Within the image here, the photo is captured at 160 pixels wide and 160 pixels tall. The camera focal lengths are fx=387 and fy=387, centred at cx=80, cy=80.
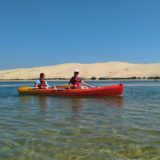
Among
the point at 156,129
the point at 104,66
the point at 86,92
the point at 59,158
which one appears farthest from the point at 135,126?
the point at 104,66

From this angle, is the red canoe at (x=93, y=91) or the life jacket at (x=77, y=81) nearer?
the red canoe at (x=93, y=91)

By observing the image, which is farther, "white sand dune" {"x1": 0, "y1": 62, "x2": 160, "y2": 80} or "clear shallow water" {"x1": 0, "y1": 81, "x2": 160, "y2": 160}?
"white sand dune" {"x1": 0, "y1": 62, "x2": 160, "y2": 80}

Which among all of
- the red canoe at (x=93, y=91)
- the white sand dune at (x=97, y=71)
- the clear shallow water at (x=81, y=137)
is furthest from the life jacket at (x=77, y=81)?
the white sand dune at (x=97, y=71)

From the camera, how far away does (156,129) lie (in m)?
10.3

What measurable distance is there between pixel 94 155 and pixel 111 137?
1.74 meters

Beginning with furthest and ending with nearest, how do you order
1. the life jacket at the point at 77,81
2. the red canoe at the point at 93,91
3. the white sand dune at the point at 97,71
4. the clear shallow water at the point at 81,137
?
the white sand dune at the point at 97,71
the life jacket at the point at 77,81
the red canoe at the point at 93,91
the clear shallow water at the point at 81,137

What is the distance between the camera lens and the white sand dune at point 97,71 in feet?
305

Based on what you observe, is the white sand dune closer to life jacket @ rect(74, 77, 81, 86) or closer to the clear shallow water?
life jacket @ rect(74, 77, 81, 86)

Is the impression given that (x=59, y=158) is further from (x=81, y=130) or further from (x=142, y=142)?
(x=81, y=130)

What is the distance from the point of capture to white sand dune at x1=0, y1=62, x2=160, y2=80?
92.8 meters

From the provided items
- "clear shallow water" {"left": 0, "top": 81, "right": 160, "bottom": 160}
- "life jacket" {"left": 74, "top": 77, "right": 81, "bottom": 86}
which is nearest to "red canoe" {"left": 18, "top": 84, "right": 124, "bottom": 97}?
"life jacket" {"left": 74, "top": 77, "right": 81, "bottom": 86}

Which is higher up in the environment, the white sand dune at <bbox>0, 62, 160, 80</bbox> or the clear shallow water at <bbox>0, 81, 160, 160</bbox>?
the white sand dune at <bbox>0, 62, 160, 80</bbox>

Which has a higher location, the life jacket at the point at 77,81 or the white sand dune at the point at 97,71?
the white sand dune at the point at 97,71

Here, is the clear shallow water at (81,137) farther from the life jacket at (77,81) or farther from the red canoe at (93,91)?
the life jacket at (77,81)
